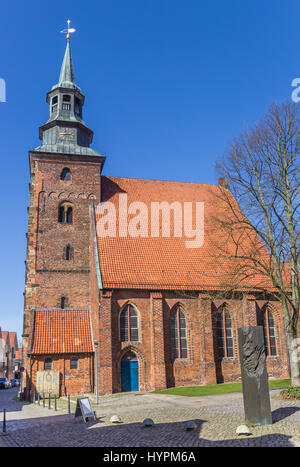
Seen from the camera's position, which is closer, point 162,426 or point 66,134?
point 162,426

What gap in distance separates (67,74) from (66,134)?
523 cm

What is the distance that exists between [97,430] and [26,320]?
14446mm

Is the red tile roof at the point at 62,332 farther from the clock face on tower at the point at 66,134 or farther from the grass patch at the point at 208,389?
the clock face on tower at the point at 66,134

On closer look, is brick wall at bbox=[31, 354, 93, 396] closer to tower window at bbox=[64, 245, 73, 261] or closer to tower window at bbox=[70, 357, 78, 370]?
tower window at bbox=[70, 357, 78, 370]

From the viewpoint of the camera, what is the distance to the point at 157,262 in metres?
26.4

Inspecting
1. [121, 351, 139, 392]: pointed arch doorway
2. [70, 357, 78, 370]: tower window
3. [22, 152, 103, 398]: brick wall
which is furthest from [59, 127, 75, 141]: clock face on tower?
[121, 351, 139, 392]: pointed arch doorway

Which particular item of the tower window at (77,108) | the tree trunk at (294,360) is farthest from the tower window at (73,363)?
the tower window at (77,108)

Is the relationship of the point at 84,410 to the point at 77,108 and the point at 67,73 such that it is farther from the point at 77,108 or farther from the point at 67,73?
the point at 67,73

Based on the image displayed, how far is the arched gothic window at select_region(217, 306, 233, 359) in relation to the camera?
2572cm

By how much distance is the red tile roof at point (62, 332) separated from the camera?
24.3 metres

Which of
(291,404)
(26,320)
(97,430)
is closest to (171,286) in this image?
(26,320)

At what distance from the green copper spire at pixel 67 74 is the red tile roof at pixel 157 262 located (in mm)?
7212

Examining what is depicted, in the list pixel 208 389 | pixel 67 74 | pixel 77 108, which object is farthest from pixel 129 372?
pixel 67 74

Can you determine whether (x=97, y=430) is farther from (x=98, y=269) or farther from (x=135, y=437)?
(x=98, y=269)
